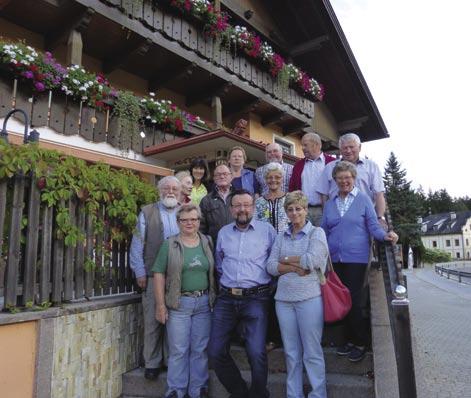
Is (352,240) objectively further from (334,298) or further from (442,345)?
(442,345)

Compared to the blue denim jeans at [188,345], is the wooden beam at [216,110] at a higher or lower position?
higher

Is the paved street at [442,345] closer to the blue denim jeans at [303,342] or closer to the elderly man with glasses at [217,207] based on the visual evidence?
the blue denim jeans at [303,342]

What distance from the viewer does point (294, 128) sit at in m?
13.6

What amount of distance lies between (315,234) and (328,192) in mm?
1182

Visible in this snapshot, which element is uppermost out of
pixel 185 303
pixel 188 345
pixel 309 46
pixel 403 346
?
pixel 309 46

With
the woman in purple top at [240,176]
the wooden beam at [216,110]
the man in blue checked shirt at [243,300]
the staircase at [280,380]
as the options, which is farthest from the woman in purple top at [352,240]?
the wooden beam at [216,110]

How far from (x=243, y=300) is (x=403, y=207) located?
54431 mm

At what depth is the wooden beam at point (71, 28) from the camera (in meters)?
7.61

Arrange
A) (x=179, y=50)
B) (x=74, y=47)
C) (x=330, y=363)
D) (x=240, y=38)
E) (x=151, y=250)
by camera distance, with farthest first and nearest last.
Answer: (x=240, y=38) → (x=179, y=50) → (x=74, y=47) → (x=151, y=250) → (x=330, y=363)

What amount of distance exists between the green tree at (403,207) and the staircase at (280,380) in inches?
1692

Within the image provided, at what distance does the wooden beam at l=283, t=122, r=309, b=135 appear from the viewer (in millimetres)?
13422

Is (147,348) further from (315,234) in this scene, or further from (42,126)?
(42,126)

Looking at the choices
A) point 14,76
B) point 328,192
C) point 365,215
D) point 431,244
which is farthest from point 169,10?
point 431,244

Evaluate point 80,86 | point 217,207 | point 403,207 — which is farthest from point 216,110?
point 403,207
